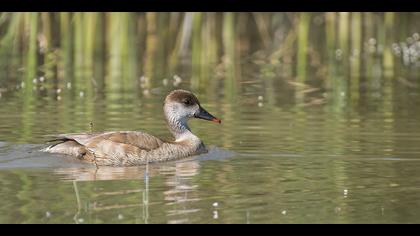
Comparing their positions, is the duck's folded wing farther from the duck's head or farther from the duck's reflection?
the duck's head

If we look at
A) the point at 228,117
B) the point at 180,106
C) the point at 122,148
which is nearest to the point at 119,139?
the point at 122,148

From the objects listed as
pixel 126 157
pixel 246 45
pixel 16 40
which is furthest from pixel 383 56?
pixel 126 157

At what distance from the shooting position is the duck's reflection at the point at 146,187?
8406 millimetres

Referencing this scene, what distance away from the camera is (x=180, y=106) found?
41.3 ft

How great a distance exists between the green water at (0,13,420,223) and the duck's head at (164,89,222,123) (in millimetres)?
382

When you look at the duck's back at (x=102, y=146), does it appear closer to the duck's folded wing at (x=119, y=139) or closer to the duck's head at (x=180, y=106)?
the duck's folded wing at (x=119, y=139)

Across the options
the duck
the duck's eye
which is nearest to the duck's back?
the duck

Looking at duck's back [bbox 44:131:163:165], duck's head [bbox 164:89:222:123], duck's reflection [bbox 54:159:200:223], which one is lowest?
duck's reflection [bbox 54:159:200:223]

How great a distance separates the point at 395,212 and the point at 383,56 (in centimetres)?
1501

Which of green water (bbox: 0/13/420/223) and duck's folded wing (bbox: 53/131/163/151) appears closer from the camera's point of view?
green water (bbox: 0/13/420/223)

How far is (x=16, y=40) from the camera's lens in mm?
23859

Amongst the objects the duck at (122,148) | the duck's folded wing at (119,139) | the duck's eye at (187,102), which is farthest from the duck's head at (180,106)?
the duck's folded wing at (119,139)

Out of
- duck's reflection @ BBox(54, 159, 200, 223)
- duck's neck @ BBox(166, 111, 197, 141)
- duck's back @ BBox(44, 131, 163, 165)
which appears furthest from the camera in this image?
duck's neck @ BBox(166, 111, 197, 141)

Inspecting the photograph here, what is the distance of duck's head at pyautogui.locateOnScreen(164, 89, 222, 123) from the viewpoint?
12.6 m
